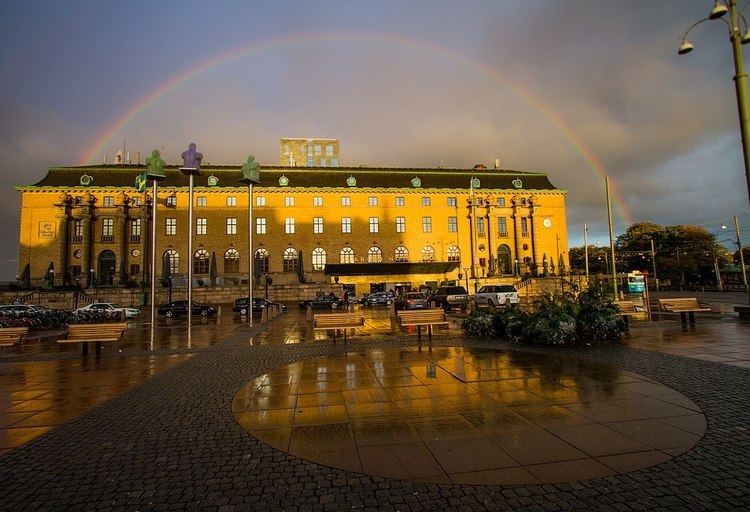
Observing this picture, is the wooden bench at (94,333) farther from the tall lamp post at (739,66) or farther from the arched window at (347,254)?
the arched window at (347,254)

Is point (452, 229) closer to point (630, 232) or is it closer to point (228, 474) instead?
point (630, 232)

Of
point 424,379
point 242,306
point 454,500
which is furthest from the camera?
point 242,306

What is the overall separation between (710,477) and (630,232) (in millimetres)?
106815

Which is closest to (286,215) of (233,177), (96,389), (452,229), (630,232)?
(233,177)

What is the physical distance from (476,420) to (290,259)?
57401mm

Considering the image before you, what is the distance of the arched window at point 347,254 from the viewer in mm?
62531

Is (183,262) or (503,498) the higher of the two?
(183,262)

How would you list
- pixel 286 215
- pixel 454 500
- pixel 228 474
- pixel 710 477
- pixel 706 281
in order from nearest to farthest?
pixel 454 500, pixel 710 477, pixel 228 474, pixel 286 215, pixel 706 281

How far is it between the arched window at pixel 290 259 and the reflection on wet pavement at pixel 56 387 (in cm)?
4912

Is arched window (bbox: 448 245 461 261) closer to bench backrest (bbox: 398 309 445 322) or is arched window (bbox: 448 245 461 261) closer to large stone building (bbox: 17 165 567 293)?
large stone building (bbox: 17 165 567 293)

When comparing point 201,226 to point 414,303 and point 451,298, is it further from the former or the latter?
point 414,303

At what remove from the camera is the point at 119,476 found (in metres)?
A: 4.23

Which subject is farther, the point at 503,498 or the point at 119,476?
the point at 119,476

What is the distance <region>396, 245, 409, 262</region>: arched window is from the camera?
63.9 m
